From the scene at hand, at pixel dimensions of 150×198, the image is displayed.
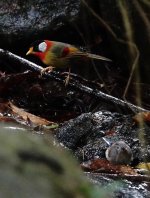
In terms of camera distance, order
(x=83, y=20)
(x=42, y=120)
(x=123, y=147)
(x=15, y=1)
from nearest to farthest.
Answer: (x=123, y=147) < (x=42, y=120) < (x=83, y=20) < (x=15, y=1)

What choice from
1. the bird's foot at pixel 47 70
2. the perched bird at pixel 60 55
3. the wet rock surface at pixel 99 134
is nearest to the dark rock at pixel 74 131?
the wet rock surface at pixel 99 134

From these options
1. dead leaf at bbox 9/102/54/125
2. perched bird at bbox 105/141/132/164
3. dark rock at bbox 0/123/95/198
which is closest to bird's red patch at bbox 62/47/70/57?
dead leaf at bbox 9/102/54/125

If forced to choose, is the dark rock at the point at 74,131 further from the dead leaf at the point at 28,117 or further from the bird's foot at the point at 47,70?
the bird's foot at the point at 47,70

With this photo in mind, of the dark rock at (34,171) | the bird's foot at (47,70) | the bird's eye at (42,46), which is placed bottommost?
the bird's foot at (47,70)

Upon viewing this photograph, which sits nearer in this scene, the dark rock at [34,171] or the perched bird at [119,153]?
the dark rock at [34,171]

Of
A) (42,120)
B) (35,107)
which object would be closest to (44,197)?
(42,120)

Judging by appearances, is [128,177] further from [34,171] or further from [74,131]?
[34,171]

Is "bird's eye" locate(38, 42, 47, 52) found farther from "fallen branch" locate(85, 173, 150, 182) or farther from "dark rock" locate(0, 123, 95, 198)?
"dark rock" locate(0, 123, 95, 198)

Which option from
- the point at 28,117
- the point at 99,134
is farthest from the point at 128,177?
the point at 28,117

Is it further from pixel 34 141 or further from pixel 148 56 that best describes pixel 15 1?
pixel 34 141
